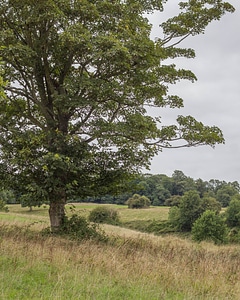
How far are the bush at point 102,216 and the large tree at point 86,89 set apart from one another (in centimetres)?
2929

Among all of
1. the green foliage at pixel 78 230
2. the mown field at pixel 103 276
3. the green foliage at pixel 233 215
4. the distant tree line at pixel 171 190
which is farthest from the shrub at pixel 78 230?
the distant tree line at pixel 171 190

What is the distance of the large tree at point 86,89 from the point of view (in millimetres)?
10062

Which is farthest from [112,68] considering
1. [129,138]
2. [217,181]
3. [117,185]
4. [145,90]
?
[217,181]

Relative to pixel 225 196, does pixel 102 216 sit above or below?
above

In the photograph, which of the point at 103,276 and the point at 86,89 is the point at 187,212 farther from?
the point at 103,276

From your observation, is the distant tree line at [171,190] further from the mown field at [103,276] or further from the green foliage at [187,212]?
the mown field at [103,276]

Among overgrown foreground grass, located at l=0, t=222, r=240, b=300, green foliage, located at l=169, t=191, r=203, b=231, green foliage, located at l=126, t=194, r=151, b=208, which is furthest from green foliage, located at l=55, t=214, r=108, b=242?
green foliage, located at l=126, t=194, r=151, b=208

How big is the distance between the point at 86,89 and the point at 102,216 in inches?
1383

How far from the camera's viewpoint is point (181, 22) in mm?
12602

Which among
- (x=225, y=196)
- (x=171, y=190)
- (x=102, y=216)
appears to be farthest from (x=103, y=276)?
(x=171, y=190)

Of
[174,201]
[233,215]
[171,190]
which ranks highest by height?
A: [171,190]

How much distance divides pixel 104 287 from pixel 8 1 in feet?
30.6

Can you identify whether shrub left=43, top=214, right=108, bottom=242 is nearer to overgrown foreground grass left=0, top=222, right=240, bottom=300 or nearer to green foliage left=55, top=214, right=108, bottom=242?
green foliage left=55, top=214, right=108, bottom=242

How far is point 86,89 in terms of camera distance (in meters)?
11.3
